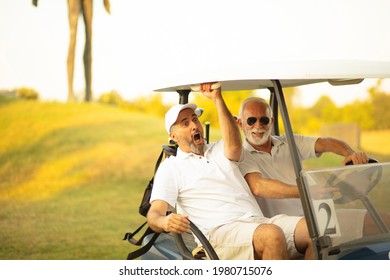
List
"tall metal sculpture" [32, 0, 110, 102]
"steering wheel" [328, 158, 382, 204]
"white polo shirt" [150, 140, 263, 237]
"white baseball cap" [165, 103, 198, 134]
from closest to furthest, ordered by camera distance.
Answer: "steering wheel" [328, 158, 382, 204], "white polo shirt" [150, 140, 263, 237], "white baseball cap" [165, 103, 198, 134], "tall metal sculpture" [32, 0, 110, 102]

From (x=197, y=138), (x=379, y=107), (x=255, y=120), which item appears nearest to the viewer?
(x=197, y=138)

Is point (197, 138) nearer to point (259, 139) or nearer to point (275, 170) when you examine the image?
point (259, 139)

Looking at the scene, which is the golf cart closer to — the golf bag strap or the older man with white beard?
the golf bag strap

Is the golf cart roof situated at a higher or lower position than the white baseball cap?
higher

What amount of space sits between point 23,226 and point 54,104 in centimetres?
177

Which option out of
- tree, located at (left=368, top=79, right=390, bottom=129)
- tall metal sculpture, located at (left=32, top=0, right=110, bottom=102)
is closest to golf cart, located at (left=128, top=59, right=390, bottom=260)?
tall metal sculpture, located at (left=32, top=0, right=110, bottom=102)

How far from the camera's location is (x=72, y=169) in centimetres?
930

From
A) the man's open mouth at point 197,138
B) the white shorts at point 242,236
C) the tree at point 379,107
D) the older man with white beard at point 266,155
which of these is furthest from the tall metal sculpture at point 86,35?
the white shorts at point 242,236

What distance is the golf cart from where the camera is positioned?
2.73 meters

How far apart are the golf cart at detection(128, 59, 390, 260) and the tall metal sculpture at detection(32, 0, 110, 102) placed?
5.90 m

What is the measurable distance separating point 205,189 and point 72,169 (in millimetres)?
6406

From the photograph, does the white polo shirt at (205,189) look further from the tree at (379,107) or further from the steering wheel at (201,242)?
the tree at (379,107)

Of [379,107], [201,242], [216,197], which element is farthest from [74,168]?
[201,242]
